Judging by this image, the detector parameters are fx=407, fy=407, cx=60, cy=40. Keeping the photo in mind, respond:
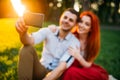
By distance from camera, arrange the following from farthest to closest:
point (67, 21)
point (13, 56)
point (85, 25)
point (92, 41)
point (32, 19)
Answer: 1. point (13, 56)
2. point (92, 41)
3. point (85, 25)
4. point (67, 21)
5. point (32, 19)

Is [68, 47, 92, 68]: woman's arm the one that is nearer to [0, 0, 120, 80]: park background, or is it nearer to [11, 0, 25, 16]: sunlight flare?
[0, 0, 120, 80]: park background

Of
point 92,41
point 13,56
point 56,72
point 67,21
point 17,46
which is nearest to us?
point 56,72

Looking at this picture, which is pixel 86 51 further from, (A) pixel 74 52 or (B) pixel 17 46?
(B) pixel 17 46

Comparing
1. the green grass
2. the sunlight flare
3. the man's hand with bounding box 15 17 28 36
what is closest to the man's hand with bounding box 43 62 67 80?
the man's hand with bounding box 15 17 28 36

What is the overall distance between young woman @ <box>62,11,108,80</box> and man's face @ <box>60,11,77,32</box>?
0.83ft

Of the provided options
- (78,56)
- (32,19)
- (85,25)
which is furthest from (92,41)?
(32,19)

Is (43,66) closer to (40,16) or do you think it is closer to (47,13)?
(40,16)

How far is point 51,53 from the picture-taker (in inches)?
221

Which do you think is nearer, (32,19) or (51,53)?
(32,19)

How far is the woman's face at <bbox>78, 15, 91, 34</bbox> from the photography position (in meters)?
5.75

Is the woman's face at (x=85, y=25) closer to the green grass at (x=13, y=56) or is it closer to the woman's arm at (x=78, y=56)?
the woman's arm at (x=78, y=56)

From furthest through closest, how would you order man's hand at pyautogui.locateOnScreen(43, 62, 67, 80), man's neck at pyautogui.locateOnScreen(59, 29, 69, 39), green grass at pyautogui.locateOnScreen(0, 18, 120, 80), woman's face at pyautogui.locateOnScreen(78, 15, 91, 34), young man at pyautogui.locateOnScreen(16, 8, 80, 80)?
green grass at pyautogui.locateOnScreen(0, 18, 120, 80), woman's face at pyautogui.locateOnScreen(78, 15, 91, 34), man's neck at pyautogui.locateOnScreen(59, 29, 69, 39), man's hand at pyautogui.locateOnScreen(43, 62, 67, 80), young man at pyautogui.locateOnScreen(16, 8, 80, 80)

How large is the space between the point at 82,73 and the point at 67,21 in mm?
736

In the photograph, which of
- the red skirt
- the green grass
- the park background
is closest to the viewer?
the red skirt
